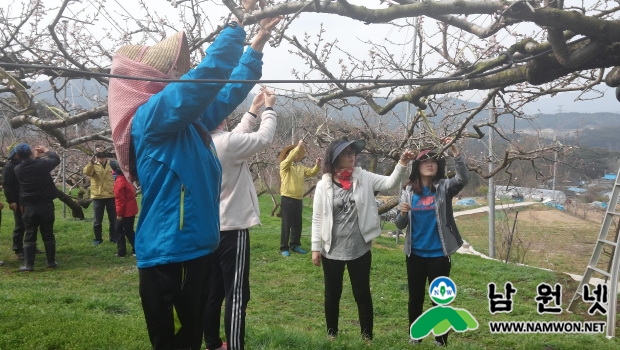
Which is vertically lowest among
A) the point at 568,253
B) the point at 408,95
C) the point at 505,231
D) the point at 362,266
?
the point at 568,253

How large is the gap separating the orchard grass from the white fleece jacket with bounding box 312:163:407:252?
0.83 m

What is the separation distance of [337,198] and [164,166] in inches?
83.0

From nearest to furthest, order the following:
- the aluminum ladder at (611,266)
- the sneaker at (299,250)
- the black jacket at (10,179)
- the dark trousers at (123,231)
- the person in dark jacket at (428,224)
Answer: the person in dark jacket at (428,224) → the aluminum ladder at (611,266) → the black jacket at (10,179) → the dark trousers at (123,231) → the sneaker at (299,250)

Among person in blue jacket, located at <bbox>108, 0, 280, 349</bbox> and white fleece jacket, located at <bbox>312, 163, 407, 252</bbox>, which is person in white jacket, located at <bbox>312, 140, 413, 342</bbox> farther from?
person in blue jacket, located at <bbox>108, 0, 280, 349</bbox>

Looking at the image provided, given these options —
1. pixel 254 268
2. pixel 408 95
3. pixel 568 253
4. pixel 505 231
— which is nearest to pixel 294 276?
pixel 254 268

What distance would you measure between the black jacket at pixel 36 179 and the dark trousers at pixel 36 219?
0.08m

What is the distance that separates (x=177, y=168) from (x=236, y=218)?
1113 mm

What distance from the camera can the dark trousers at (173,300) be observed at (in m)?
2.13

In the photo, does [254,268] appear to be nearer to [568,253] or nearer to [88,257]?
[88,257]

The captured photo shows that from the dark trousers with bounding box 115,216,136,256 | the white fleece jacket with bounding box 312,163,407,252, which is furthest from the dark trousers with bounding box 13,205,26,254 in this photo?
the white fleece jacket with bounding box 312,163,407,252

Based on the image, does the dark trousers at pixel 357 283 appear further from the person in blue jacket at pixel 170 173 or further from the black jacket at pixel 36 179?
the black jacket at pixel 36 179

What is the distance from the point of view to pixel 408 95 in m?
3.62

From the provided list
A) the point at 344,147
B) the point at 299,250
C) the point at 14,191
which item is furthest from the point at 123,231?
the point at 344,147

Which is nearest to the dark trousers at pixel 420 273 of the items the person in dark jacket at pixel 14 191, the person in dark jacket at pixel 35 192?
the person in dark jacket at pixel 35 192
